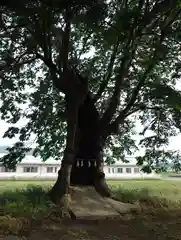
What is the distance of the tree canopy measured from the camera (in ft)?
14.6

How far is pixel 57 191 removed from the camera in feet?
18.0

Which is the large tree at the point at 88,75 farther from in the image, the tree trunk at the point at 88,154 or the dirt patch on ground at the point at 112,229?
the dirt patch on ground at the point at 112,229

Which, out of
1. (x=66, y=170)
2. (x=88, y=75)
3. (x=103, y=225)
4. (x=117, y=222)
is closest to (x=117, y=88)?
(x=88, y=75)

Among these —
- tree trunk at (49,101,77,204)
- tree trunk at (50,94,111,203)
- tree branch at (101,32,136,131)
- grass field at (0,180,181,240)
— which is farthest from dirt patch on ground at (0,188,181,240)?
tree branch at (101,32,136,131)

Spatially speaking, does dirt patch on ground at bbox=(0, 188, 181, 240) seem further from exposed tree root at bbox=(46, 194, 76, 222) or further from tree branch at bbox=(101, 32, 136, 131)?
tree branch at bbox=(101, 32, 136, 131)

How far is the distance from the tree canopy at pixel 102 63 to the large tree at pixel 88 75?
2 cm

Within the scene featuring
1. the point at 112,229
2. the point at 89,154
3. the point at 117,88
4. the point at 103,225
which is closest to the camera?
the point at 112,229

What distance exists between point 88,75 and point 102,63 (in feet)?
2.79

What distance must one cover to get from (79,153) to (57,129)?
5.77 feet

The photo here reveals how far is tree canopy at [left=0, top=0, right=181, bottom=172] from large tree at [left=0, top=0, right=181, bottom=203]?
2 cm

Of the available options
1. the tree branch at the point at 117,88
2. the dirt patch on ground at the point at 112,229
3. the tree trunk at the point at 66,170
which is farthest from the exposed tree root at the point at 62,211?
the tree branch at the point at 117,88

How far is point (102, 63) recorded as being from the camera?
765 centimetres

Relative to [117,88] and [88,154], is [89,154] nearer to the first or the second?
[88,154]

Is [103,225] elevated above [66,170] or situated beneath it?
situated beneath
